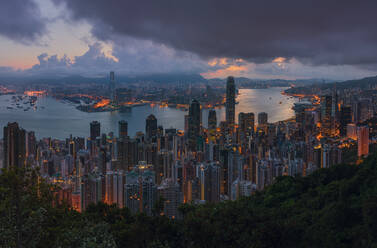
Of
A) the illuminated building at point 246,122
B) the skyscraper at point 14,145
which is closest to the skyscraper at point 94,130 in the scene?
the skyscraper at point 14,145

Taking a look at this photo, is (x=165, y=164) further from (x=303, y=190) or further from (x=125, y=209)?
(x=125, y=209)

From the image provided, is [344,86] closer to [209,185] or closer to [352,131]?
[352,131]

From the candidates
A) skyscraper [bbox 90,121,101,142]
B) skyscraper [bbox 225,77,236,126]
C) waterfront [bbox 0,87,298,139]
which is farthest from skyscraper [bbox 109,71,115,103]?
skyscraper [bbox 225,77,236,126]

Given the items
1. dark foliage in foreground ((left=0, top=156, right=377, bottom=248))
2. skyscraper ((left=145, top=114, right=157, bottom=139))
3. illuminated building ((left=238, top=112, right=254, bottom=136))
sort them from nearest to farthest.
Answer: dark foliage in foreground ((left=0, top=156, right=377, bottom=248)) < skyscraper ((left=145, top=114, right=157, bottom=139)) < illuminated building ((left=238, top=112, right=254, bottom=136))

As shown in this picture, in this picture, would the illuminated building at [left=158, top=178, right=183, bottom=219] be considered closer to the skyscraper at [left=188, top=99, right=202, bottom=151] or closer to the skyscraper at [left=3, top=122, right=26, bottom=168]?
the skyscraper at [left=3, top=122, right=26, bottom=168]

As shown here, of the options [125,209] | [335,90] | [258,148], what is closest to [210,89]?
[335,90]

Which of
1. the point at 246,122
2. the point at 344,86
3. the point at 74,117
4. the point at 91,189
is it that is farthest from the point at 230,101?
the point at 91,189
